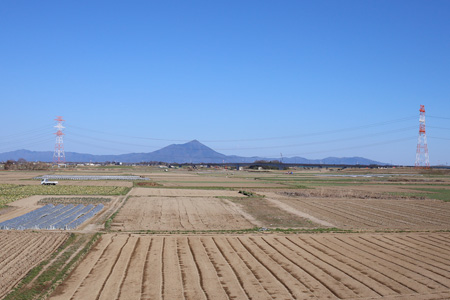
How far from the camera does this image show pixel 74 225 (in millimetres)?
23328

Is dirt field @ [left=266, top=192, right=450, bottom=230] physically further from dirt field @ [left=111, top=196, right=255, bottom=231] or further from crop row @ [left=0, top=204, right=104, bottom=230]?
crop row @ [left=0, top=204, right=104, bottom=230]

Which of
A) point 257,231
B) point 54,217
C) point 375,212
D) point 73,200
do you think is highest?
point 73,200

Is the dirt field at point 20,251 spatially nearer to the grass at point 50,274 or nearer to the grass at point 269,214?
the grass at point 50,274

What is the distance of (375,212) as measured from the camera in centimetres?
3228

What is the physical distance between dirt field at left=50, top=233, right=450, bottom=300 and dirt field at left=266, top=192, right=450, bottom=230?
560 cm

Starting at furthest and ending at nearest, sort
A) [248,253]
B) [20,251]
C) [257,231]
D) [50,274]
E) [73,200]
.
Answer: [73,200] → [257,231] → [248,253] → [20,251] → [50,274]

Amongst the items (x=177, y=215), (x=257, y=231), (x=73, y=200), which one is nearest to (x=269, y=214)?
(x=177, y=215)

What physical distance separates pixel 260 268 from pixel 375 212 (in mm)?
20305

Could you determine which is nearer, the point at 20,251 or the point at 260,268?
the point at 260,268

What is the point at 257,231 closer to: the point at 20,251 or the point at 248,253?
the point at 248,253

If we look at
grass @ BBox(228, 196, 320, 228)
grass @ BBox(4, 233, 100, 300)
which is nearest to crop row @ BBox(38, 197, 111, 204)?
grass @ BBox(228, 196, 320, 228)

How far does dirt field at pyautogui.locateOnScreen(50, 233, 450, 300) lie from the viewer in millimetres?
12422

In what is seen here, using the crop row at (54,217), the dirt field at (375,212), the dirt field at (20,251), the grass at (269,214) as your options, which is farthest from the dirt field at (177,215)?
the dirt field at (375,212)

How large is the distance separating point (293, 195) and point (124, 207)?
1997 centimetres
